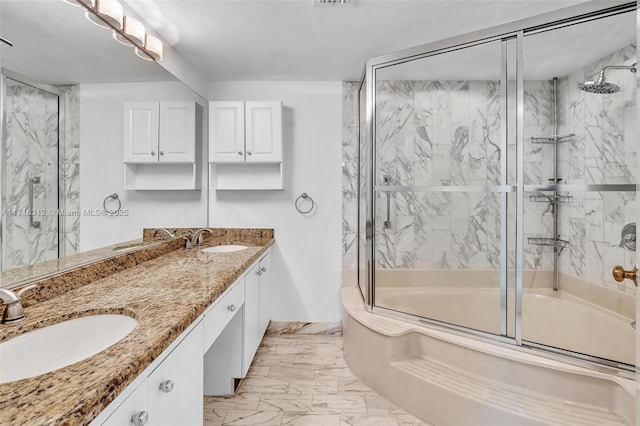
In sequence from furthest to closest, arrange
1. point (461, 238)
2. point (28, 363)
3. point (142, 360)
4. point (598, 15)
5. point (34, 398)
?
1. point (461, 238)
2. point (598, 15)
3. point (28, 363)
4. point (142, 360)
5. point (34, 398)

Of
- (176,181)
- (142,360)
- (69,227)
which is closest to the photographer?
(142,360)

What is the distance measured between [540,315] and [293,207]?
2.03 m

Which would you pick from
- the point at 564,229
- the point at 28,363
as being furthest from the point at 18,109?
the point at 564,229

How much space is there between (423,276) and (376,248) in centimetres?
49

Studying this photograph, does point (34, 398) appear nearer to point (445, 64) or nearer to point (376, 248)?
point (376, 248)

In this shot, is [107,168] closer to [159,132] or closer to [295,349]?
[159,132]

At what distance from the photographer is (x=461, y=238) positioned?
2.68m

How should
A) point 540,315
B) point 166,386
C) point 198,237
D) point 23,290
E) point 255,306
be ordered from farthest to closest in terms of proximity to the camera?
point 198,237
point 255,306
point 540,315
point 23,290
point 166,386

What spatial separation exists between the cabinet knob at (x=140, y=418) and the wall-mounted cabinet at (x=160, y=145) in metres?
1.24

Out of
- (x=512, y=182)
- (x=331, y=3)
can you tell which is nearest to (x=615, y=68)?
(x=512, y=182)

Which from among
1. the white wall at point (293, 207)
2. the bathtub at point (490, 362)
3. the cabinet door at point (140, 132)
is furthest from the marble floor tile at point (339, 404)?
the cabinet door at point (140, 132)

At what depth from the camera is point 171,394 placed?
1.03 m

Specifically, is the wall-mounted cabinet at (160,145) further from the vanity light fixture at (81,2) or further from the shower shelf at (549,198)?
the shower shelf at (549,198)

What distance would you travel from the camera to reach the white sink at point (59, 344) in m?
0.88
